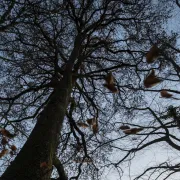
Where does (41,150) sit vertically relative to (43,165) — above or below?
above

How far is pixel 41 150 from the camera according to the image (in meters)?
2.84

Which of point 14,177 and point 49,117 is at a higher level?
point 49,117

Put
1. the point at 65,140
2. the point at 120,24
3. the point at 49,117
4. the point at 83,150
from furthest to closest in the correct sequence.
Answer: the point at 120,24
the point at 65,140
the point at 83,150
the point at 49,117

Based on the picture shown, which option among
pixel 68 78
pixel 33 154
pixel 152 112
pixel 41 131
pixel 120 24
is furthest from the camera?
pixel 120 24

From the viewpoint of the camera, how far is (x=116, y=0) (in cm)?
684

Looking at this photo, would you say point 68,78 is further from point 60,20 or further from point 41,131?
point 60,20

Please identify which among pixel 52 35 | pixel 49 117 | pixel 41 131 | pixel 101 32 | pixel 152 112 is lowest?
pixel 41 131

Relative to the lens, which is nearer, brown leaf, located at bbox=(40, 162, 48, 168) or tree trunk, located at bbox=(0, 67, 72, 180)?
tree trunk, located at bbox=(0, 67, 72, 180)

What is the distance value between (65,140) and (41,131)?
372 centimetres

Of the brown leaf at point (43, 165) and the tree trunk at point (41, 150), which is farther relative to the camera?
the brown leaf at point (43, 165)

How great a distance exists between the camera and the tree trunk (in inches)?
98.3

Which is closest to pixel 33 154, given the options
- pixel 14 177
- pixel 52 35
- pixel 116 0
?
pixel 14 177

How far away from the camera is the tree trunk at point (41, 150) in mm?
2498

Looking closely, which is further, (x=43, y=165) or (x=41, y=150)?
(x=41, y=150)
